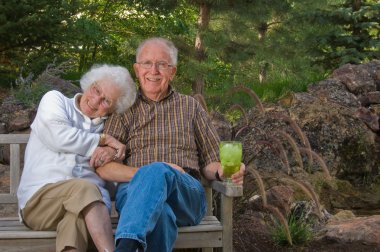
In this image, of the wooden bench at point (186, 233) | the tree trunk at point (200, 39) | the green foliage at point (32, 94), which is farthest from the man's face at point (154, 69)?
the tree trunk at point (200, 39)

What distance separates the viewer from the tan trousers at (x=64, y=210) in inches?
124

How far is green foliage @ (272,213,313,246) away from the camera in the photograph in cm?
454

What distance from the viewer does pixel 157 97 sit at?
3.82 meters

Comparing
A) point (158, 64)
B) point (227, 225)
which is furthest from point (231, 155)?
point (158, 64)

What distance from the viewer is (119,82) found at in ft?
12.1

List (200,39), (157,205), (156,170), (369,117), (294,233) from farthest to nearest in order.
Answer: (200,39) → (369,117) → (294,233) → (156,170) → (157,205)

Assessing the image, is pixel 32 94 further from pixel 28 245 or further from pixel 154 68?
pixel 28 245

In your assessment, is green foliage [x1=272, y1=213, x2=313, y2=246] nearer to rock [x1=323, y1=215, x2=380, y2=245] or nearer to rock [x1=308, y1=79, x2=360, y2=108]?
rock [x1=323, y1=215, x2=380, y2=245]

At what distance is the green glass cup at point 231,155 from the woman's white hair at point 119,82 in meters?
0.61

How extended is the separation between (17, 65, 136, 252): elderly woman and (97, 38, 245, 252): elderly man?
0.09 m

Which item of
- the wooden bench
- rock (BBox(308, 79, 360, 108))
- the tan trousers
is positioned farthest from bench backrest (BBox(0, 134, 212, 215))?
rock (BBox(308, 79, 360, 108))

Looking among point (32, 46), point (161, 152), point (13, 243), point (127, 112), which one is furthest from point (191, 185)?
point (32, 46)

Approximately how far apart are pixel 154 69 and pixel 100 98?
36 centimetres

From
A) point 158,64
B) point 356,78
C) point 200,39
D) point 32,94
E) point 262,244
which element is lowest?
point 262,244
